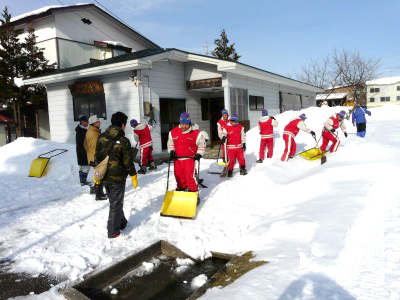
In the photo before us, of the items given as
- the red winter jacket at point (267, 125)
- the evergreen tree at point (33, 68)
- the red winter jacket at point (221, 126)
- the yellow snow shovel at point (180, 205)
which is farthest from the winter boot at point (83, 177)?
the evergreen tree at point (33, 68)

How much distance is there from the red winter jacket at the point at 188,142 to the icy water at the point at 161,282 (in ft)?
7.55

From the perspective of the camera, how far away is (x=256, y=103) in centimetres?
1526

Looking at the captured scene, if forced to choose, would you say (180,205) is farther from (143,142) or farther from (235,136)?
(143,142)

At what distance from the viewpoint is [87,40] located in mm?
19719

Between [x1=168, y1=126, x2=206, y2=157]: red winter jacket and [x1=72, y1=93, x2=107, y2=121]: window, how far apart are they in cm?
685

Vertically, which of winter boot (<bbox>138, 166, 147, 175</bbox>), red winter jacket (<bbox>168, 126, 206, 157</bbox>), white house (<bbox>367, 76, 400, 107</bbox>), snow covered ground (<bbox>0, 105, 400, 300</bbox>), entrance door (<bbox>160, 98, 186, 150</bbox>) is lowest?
snow covered ground (<bbox>0, 105, 400, 300</bbox>)

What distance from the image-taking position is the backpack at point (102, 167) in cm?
448

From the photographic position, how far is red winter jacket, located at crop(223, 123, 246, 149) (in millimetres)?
8391

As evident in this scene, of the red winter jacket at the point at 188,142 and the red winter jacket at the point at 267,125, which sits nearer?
the red winter jacket at the point at 188,142

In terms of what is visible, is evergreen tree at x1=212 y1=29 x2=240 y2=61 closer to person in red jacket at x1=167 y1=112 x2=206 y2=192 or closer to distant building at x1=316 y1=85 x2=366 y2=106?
distant building at x1=316 y1=85 x2=366 y2=106

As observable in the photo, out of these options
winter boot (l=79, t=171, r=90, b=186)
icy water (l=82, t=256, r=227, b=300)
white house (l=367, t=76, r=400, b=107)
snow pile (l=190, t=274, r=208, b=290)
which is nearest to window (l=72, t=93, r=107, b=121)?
winter boot (l=79, t=171, r=90, b=186)

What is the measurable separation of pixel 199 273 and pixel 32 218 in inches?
143

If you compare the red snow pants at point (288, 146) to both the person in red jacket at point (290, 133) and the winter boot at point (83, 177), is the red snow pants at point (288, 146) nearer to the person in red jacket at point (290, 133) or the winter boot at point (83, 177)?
the person in red jacket at point (290, 133)

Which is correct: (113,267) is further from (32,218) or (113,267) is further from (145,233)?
(32,218)
